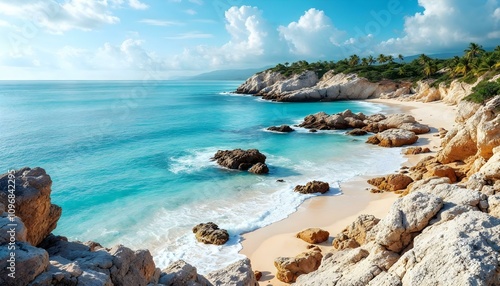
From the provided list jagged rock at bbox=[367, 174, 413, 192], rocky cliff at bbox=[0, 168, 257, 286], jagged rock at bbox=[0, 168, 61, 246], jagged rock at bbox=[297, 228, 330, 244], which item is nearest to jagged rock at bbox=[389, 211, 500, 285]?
rocky cliff at bbox=[0, 168, 257, 286]

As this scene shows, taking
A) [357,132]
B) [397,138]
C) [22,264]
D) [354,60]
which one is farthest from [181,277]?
[354,60]

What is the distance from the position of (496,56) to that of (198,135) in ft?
152

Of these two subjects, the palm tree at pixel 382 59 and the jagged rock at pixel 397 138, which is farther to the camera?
the palm tree at pixel 382 59

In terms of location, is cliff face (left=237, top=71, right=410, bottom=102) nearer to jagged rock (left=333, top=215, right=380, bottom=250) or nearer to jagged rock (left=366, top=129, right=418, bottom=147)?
jagged rock (left=366, top=129, right=418, bottom=147)

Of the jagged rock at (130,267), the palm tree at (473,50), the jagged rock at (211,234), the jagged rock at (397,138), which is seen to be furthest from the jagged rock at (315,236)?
the palm tree at (473,50)

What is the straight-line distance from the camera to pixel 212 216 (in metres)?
19.0

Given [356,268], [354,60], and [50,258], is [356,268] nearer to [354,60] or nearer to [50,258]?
[50,258]

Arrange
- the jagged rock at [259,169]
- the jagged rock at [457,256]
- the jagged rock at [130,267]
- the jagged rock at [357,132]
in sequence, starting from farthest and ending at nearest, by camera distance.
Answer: the jagged rock at [357,132] < the jagged rock at [259,169] < the jagged rock at [130,267] < the jagged rock at [457,256]

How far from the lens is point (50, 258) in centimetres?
652

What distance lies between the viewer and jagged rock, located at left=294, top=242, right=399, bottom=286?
7254mm

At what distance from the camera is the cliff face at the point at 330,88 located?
79.4 m

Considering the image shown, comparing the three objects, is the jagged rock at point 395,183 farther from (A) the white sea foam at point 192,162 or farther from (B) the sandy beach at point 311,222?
(A) the white sea foam at point 192,162

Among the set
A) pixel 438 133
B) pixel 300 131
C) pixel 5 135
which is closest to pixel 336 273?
pixel 438 133

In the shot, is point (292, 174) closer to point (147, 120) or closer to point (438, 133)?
point (438, 133)
